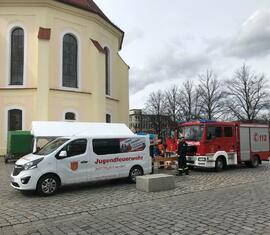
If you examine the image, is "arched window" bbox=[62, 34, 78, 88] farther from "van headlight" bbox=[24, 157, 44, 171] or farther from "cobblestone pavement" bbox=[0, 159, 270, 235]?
"van headlight" bbox=[24, 157, 44, 171]

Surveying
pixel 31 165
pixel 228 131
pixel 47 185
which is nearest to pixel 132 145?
pixel 47 185

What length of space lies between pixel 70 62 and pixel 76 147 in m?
18.9

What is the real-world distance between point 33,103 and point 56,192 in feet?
57.8

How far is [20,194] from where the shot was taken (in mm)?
11852

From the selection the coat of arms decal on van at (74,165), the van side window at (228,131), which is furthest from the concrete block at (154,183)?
the van side window at (228,131)

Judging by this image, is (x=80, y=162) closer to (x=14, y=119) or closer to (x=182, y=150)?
(x=182, y=150)

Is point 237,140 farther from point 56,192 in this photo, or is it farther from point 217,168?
point 56,192

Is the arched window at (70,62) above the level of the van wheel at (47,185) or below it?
above

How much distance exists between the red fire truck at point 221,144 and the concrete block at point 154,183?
6.49 m

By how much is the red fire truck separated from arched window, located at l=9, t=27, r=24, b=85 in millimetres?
15194

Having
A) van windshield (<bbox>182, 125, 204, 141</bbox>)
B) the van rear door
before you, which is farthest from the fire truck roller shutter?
the van rear door

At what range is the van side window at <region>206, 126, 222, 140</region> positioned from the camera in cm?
1928

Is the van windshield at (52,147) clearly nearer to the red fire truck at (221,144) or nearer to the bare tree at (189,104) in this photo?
the red fire truck at (221,144)

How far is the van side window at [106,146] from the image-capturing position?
13438 mm
